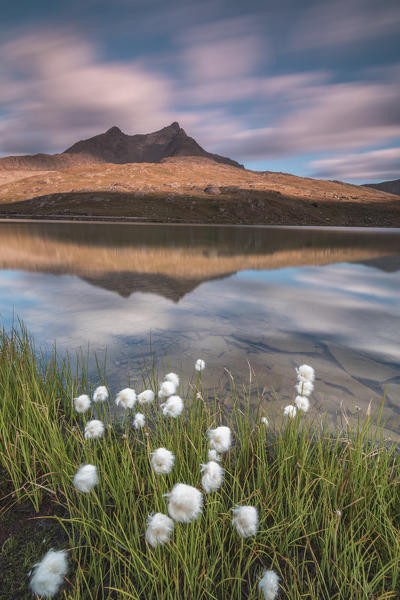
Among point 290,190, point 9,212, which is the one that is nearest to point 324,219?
point 290,190

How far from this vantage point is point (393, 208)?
477 feet

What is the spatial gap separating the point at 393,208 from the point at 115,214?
397 feet

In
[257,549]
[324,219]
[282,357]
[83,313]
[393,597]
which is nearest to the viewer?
[393,597]

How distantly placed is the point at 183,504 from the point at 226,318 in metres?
8.83

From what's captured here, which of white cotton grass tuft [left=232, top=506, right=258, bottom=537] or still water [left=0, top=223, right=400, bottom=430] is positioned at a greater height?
white cotton grass tuft [left=232, top=506, right=258, bottom=537]

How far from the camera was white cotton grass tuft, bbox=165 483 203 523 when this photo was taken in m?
1.82

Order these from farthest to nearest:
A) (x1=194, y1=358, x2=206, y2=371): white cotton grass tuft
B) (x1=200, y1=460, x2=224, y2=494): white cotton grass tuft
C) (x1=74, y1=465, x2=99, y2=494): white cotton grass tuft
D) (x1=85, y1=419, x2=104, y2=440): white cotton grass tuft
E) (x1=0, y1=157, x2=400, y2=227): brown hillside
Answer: (x1=0, y1=157, x2=400, y2=227): brown hillside, (x1=194, y1=358, x2=206, y2=371): white cotton grass tuft, (x1=85, y1=419, x2=104, y2=440): white cotton grass tuft, (x1=74, y1=465, x2=99, y2=494): white cotton grass tuft, (x1=200, y1=460, x2=224, y2=494): white cotton grass tuft

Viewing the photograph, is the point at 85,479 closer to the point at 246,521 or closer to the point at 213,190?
the point at 246,521

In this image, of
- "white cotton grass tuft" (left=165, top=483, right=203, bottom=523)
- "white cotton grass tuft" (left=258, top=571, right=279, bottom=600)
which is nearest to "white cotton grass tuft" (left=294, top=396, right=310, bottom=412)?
"white cotton grass tuft" (left=258, top=571, right=279, bottom=600)

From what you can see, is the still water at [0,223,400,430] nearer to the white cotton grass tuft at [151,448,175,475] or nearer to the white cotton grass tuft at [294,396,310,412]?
the white cotton grass tuft at [294,396,310,412]

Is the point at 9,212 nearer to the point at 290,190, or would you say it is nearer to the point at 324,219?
the point at 324,219

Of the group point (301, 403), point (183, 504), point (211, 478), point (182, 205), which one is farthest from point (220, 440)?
point (182, 205)

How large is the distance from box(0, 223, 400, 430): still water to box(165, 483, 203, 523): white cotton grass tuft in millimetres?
3781

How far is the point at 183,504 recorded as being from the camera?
183 centimetres
